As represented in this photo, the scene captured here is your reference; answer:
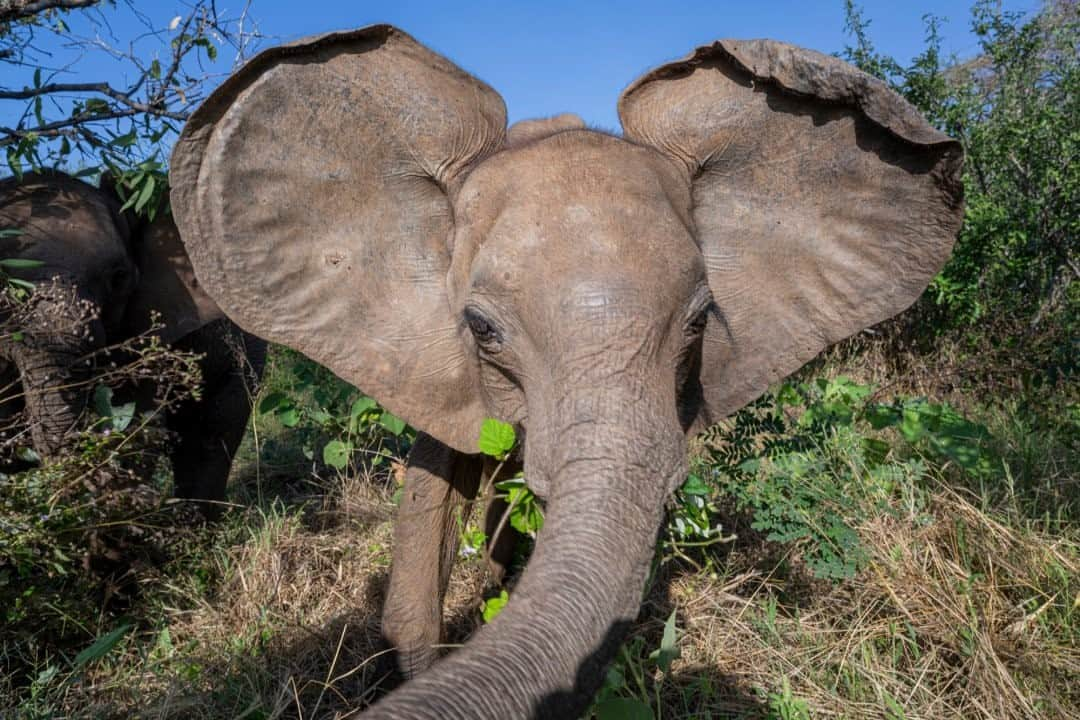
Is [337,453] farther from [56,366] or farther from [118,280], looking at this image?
[118,280]

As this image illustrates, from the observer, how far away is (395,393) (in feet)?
9.37

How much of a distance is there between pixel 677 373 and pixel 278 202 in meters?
1.32

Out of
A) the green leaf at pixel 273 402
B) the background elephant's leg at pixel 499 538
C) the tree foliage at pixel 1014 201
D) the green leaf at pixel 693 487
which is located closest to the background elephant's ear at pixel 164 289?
the green leaf at pixel 273 402

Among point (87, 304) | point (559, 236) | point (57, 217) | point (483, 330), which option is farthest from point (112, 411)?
point (559, 236)

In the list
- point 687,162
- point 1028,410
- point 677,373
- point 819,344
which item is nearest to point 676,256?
point 677,373

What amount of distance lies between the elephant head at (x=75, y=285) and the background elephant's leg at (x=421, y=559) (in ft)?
4.68

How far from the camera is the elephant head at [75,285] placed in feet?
13.2

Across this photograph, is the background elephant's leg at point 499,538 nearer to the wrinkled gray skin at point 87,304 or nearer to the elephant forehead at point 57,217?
the wrinkled gray skin at point 87,304

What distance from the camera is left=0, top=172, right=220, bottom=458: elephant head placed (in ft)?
13.2

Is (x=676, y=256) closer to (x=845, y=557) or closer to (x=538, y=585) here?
(x=538, y=585)

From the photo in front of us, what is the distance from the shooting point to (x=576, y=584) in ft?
5.96

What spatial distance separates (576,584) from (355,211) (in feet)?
5.01

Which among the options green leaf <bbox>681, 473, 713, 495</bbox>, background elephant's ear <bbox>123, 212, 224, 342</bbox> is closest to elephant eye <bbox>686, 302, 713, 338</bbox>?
green leaf <bbox>681, 473, 713, 495</bbox>

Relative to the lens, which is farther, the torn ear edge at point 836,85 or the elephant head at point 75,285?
the elephant head at point 75,285
